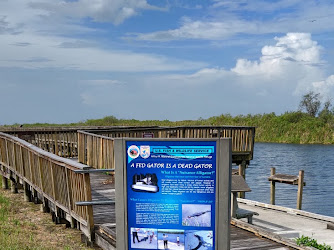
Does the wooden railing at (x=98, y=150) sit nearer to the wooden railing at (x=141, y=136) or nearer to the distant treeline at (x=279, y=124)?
the wooden railing at (x=141, y=136)

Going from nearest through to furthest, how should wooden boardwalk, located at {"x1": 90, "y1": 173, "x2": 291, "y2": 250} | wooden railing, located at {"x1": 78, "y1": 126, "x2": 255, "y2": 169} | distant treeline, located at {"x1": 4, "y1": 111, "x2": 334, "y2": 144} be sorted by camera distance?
wooden boardwalk, located at {"x1": 90, "y1": 173, "x2": 291, "y2": 250} < wooden railing, located at {"x1": 78, "y1": 126, "x2": 255, "y2": 169} < distant treeline, located at {"x1": 4, "y1": 111, "x2": 334, "y2": 144}

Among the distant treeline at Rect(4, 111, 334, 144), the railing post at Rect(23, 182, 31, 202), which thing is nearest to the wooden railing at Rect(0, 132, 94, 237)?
the railing post at Rect(23, 182, 31, 202)

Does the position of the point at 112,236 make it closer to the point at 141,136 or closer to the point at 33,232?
the point at 33,232

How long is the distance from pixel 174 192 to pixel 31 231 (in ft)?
19.0

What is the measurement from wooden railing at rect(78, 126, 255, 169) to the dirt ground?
3.43 m

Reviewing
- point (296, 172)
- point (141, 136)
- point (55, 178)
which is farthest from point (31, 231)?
point (296, 172)

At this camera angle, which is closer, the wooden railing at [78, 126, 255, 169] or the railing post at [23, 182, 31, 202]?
the railing post at [23, 182, 31, 202]

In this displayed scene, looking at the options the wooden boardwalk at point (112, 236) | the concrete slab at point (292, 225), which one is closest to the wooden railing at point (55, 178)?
the wooden boardwalk at point (112, 236)

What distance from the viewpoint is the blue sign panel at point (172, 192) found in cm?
510

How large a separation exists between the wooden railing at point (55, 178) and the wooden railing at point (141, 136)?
2830mm

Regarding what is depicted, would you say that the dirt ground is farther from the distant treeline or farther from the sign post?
the distant treeline

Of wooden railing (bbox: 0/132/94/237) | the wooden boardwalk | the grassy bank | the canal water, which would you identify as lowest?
the canal water

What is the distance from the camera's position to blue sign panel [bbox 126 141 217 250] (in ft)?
16.7

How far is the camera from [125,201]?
17.7ft
